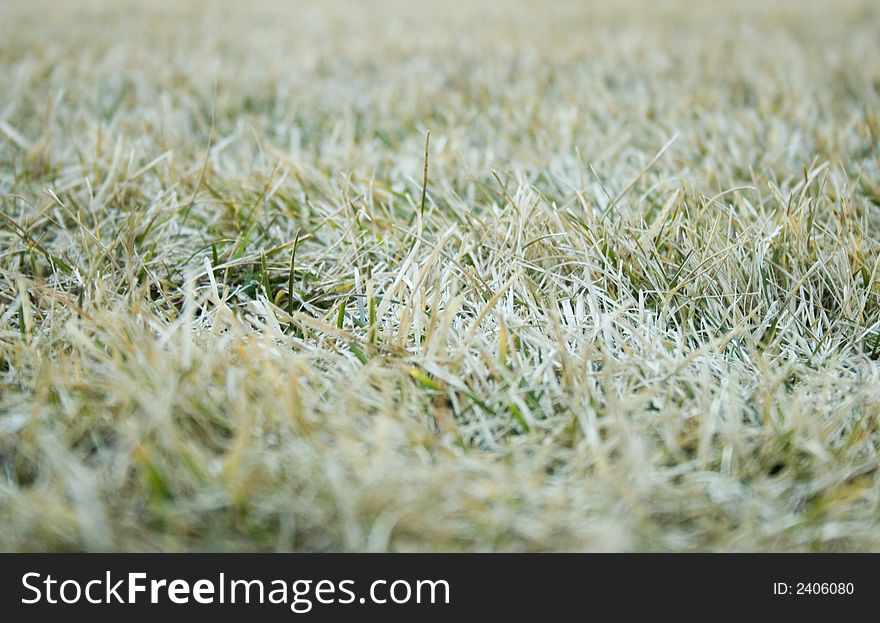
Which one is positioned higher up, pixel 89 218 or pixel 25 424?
pixel 89 218

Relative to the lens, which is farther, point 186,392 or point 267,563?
point 186,392

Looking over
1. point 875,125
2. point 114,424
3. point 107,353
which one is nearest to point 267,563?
point 114,424

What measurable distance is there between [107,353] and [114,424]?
159 millimetres

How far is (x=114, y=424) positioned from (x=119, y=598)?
19 cm

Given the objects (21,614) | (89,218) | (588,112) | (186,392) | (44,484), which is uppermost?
(588,112)

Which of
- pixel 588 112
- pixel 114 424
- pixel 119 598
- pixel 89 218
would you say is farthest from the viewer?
pixel 588 112

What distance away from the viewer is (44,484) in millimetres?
762

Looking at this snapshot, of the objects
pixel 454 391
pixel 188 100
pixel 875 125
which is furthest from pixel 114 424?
pixel 875 125

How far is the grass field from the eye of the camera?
0.73 metres

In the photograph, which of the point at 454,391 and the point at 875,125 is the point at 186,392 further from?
the point at 875,125

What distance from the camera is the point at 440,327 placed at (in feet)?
3.14

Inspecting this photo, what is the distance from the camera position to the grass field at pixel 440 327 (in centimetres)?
73

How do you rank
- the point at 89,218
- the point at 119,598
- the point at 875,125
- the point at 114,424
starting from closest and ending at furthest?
the point at 119,598, the point at 114,424, the point at 89,218, the point at 875,125

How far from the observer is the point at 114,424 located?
818 mm
